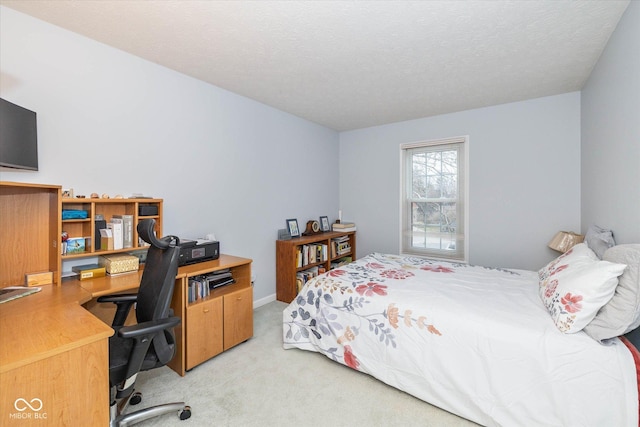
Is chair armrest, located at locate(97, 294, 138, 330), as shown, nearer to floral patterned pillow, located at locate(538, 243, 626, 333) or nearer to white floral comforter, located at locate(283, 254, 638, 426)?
white floral comforter, located at locate(283, 254, 638, 426)

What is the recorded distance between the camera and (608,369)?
1.35m

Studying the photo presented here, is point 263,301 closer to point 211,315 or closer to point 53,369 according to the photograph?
point 211,315

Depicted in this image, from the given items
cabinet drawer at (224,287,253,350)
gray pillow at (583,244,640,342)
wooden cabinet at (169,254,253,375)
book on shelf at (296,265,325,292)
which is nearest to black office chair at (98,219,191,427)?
wooden cabinet at (169,254,253,375)

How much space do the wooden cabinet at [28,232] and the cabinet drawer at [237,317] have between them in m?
1.14

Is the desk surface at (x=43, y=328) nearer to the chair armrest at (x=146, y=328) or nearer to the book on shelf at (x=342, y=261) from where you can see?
the chair armrest at (x=146, y=328)

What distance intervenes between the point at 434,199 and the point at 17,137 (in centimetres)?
408

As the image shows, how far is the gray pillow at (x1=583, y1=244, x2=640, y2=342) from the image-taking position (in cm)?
133

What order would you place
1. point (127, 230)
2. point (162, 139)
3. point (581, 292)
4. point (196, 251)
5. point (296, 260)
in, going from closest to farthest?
point (581, 292) → point (127, 230) → point (196, 251) → point (162, 139) → point (296, 260)

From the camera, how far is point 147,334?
136 cm

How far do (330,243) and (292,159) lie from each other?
1.31 metres

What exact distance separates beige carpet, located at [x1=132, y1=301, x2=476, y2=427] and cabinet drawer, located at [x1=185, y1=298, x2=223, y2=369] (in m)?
0.09

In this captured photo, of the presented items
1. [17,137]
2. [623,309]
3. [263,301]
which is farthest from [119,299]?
[623,309]

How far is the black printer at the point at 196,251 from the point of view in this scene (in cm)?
229

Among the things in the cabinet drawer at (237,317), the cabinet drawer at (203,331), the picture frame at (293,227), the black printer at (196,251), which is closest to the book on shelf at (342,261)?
the picture frame at (293,227)
